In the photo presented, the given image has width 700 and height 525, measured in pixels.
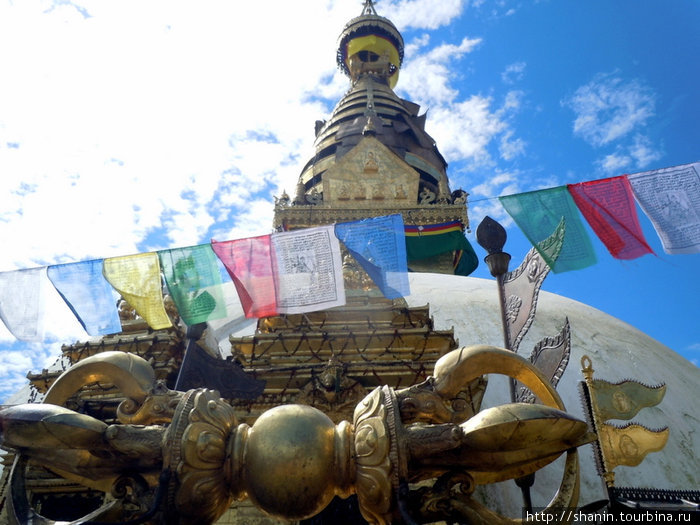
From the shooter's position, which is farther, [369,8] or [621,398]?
[369,8]

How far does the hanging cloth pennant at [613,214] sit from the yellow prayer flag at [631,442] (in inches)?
103

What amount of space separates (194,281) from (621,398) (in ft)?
15.7

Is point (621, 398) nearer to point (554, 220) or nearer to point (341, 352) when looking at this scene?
point (554, 220)

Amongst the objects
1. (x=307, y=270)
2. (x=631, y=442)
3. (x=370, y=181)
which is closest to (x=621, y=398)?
(x=631, y=442)

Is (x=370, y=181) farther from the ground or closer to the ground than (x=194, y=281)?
farther from the ground

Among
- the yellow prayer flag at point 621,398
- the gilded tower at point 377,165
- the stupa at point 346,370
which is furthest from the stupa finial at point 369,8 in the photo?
the yellow prayer flag at point 621,398

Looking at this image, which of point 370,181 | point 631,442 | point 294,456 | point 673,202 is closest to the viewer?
point 294,456

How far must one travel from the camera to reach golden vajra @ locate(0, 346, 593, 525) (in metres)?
1.96

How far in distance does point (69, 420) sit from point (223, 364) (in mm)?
3010

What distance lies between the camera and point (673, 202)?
5.75 metres

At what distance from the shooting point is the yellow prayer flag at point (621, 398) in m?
3.72

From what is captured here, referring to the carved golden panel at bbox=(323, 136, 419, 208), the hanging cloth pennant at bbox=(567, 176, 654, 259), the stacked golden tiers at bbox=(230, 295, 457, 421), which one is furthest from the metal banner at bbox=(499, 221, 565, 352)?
the carved golden panel at bbox=(323, 136, 419, 208)

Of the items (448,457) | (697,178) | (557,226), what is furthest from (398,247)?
(448,457)

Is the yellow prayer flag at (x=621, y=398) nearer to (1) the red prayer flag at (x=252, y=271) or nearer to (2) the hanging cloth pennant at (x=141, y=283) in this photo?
(1) the red prayer flag at (x=252, y=271)
